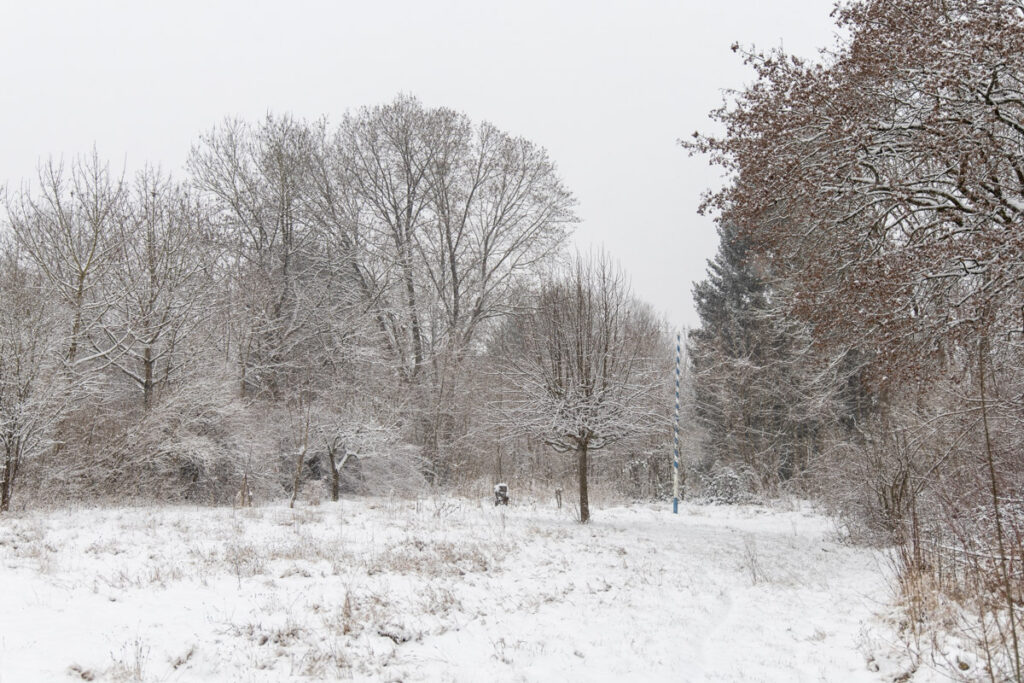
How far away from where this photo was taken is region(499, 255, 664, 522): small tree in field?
12211mm

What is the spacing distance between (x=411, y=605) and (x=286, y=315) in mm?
15845

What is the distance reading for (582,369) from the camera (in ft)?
40.6

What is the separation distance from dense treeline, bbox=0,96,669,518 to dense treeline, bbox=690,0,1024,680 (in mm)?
4601

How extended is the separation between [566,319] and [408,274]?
39.8ft

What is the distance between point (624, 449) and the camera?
1373cm

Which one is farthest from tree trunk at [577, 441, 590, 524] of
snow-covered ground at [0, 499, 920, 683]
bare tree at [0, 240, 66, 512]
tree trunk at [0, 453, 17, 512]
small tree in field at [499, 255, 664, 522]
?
tree trunk at [0, 453, 17, 512]

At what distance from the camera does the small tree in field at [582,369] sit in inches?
481

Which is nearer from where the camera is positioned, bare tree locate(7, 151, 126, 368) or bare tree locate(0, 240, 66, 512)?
bare tree locate(0, 240, 66, 512)

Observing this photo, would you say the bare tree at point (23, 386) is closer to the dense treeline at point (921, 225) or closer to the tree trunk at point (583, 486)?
the tree trunk at point (583, 486)

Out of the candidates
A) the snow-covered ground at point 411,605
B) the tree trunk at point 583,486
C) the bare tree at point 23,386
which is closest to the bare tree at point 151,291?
the bare tree at point 23,386

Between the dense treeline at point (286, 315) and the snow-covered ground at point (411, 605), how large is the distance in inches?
133

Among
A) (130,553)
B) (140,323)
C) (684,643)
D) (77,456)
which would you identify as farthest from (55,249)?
(684,643)

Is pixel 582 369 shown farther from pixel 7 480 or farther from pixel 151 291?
pixel 151 291

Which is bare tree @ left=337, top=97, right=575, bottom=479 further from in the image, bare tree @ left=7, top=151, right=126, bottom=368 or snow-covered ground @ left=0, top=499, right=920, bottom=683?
snow-covered ground @ left=0, top=499, right=920, bottom=683
